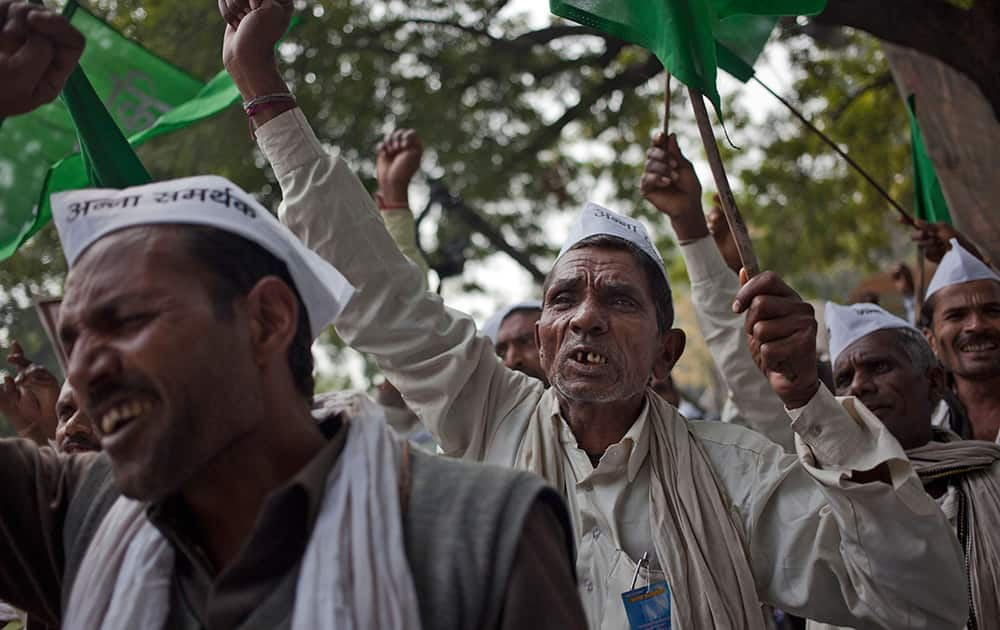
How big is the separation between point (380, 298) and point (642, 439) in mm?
824

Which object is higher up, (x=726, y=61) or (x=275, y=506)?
(x=726, y=61)

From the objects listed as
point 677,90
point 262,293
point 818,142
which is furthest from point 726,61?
point 818,142

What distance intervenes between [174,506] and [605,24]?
A: 7.34 feet

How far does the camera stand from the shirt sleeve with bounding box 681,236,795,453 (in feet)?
13.4

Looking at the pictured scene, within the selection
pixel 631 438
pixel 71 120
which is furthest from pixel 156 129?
pixel 631 438

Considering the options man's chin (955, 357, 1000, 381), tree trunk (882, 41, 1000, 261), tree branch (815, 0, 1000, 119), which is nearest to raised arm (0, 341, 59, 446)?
man's chin (955, 357, 1000, 381)

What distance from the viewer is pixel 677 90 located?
34.5 ft

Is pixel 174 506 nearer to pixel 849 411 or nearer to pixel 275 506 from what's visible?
pixel 275 506

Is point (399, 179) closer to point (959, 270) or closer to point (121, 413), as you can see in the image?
point (959, 270)

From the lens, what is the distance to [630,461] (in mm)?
3066

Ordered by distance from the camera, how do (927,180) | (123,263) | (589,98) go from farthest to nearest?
(589,98), (927,180), (123,263)

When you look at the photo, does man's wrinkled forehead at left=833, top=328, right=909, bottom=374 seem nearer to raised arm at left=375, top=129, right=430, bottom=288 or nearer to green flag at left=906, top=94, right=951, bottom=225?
raised arm at left=375, top=129, right=430, bottom=288

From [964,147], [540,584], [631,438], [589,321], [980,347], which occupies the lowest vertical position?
[540,584]

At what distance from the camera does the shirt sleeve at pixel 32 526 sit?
210 cm
